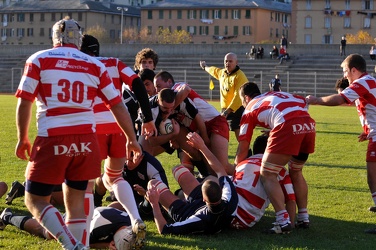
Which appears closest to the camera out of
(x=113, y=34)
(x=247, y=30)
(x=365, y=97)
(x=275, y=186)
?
(x=275, y=186)

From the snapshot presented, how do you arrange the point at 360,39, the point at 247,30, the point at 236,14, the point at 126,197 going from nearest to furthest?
1. the point at 126,197
2. the point at 360,39
3. the point at 247,30
4. the point at 236,14

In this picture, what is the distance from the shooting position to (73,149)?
6039 mm

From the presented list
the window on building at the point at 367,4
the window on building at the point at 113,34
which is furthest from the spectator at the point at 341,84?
the window on building at the point at 113,34

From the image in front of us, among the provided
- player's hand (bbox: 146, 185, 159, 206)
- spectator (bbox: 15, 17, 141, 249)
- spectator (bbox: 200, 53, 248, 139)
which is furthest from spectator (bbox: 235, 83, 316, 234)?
spectator (bbox: 200, 53, 248, 139)

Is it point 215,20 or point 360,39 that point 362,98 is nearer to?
point 360,39

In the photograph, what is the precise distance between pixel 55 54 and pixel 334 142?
13.8 meters

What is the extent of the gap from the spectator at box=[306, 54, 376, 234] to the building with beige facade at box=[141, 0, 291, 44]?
354 ft

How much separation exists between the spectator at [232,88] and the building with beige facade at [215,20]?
101 m

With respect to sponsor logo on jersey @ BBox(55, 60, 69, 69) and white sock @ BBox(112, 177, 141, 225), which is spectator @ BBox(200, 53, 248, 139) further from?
sponsor logo on jersey @ BBox(55, 60, 69, 69)

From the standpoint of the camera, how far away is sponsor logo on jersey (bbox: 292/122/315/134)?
8.03 m

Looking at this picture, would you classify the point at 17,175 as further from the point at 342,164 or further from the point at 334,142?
the point at 334,142

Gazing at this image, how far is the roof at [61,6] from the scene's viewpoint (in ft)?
385

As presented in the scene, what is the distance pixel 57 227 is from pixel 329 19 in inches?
4189

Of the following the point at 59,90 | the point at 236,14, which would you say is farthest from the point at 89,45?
the point at 236,14
